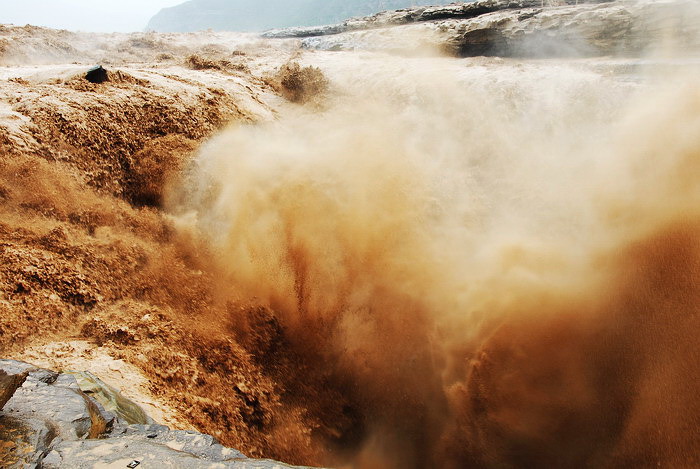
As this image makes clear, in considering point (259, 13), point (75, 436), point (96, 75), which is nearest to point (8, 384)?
point (75, 436)

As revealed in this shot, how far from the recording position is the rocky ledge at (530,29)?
5969mm

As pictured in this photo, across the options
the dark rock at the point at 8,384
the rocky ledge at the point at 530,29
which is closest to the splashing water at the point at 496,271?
the rocky ledge at the point at 530,29

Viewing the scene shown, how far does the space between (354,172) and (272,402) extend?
2.90 m

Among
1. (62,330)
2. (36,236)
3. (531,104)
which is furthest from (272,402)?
(531,104)

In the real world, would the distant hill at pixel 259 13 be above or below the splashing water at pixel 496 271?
above

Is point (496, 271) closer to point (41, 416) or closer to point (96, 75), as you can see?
point (41, 416)

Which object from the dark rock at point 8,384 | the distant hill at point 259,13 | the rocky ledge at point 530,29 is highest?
the distant hill at point 259,13

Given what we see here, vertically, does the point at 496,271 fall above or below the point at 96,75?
→ below

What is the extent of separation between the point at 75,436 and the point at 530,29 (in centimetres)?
868

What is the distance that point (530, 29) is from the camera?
727cm

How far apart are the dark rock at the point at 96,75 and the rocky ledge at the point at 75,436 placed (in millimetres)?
3912

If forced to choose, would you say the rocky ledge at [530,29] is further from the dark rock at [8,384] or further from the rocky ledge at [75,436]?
the dark rock at [8,384]

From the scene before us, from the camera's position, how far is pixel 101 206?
3.85 metres

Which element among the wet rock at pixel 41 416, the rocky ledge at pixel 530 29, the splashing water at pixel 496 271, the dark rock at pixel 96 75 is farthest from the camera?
Answer: the rocky ledge at pixel 530 29
